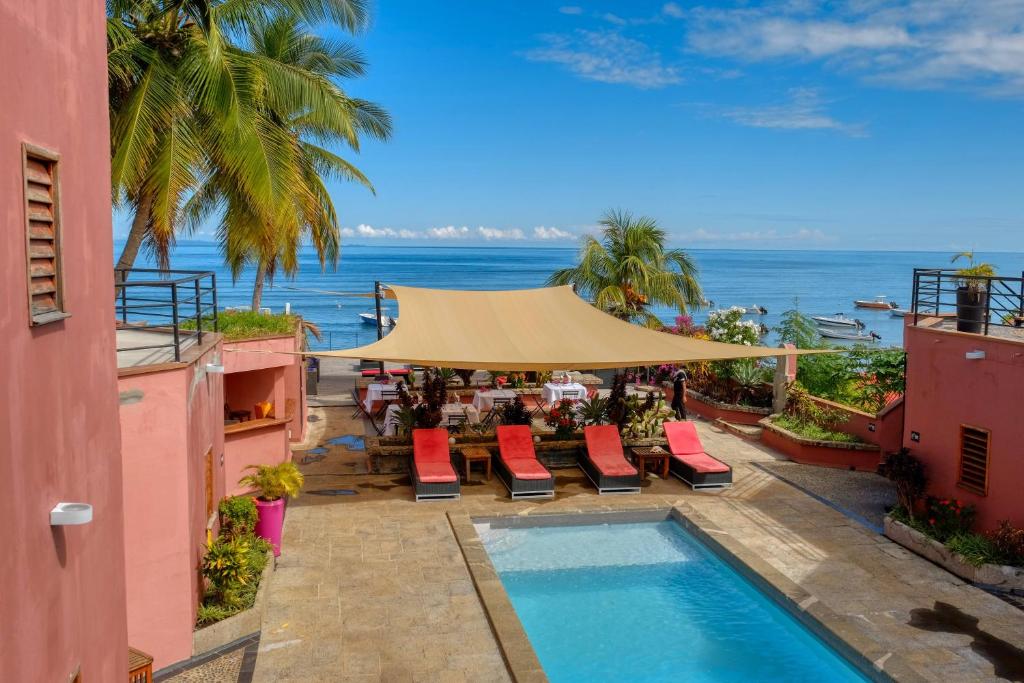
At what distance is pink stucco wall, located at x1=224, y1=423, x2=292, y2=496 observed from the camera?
38.3 feet

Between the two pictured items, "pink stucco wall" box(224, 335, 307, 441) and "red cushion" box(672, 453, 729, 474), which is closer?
"pink stucco wall" box(224, 335, 307, 441)

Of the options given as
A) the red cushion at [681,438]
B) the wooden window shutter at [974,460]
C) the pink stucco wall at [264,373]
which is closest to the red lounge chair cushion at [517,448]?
the red cushion at [681,438]

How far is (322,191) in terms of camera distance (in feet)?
56.7

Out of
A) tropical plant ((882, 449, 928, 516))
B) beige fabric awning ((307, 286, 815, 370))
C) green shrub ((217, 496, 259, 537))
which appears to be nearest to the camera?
green shrub ((217, 496, 259, 537))

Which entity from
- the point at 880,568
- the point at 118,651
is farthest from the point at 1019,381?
the point at 118,651

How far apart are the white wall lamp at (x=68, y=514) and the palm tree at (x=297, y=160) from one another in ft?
28.5

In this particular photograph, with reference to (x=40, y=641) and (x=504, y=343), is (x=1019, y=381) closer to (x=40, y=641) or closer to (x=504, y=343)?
(x=504, y=343)

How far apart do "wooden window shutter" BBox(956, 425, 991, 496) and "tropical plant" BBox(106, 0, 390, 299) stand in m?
9.59

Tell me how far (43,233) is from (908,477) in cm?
1000

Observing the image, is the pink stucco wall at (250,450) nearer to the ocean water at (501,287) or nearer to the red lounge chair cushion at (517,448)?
the red lounge chair cushion at (517,448)

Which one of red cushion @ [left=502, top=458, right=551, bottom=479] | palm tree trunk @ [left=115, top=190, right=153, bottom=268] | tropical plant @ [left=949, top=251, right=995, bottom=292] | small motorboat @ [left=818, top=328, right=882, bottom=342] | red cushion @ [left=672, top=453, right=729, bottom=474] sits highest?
palm tree trunk @ [left=115, top=190, right=153, bottom=268]

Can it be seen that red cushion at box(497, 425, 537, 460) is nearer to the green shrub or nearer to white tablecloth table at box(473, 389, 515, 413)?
white tablecloth table at box(473, 389, 515, 413)

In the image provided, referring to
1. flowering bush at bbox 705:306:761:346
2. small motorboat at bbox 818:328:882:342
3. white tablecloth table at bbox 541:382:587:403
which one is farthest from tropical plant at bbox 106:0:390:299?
small motorboat at bbox 818:328:882:342

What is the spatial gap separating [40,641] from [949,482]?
998 cm
